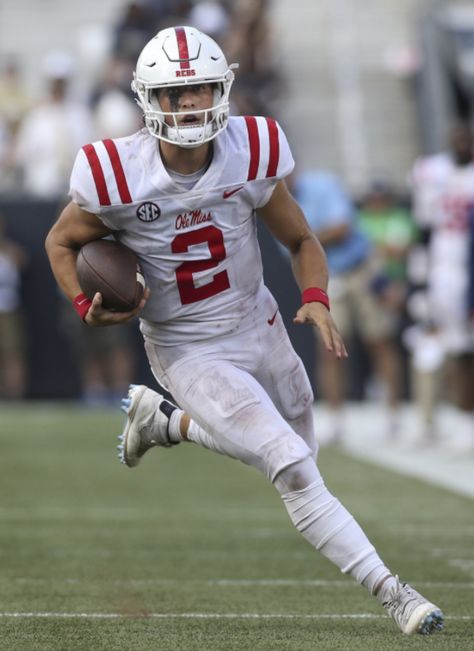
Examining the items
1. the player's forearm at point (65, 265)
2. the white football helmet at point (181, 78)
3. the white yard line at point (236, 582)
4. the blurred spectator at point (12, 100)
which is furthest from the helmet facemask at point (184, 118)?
the blurred spectator at point (12, 100)

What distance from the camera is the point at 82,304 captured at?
14.7 feet

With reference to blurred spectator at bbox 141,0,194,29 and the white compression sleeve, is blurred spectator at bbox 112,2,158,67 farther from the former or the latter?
the white compression sleeve

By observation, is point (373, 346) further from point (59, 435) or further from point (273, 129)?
point (273, 129)

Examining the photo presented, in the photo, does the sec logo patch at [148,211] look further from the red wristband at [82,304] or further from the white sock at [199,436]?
the white sock at [199,436]

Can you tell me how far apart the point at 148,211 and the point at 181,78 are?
0.39m

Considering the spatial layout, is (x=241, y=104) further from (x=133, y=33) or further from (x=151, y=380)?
(x=133, y=33)

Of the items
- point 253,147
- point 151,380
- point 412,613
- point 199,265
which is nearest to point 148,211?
point 199,265

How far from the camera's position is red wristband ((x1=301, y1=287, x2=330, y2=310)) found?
177 inches

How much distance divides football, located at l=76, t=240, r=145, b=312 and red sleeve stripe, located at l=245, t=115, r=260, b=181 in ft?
1.40

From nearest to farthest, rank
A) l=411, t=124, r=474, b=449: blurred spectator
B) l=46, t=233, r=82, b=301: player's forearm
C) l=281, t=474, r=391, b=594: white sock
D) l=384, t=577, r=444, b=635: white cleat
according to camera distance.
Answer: l=384, t=577, r=444, b=635: white cleat
l=281, t=474, r=391, b=594: white sock
l=46, t=233, r=82, b=301: player's forearm
l=411, t=124, r=474, b=449: blurred spectator

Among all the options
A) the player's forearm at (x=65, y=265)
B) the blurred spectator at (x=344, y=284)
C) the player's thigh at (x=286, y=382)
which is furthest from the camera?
the blurred spectator at (x=344, y=284)

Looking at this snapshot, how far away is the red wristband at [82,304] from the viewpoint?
4441 millimetres

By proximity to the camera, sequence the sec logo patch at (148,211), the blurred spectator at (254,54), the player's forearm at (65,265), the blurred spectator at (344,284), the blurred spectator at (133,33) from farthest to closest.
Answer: the blurred spectator at (133,33) → the blurred spectator at (254,54) → the blurred spectator at (344,284) → the player's forearm at (65,265) → the sec logo patch at (148,211)

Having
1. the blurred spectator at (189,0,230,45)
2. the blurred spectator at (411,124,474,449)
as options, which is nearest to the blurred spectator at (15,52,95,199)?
the blurred spectator at (189,0,230,45)
